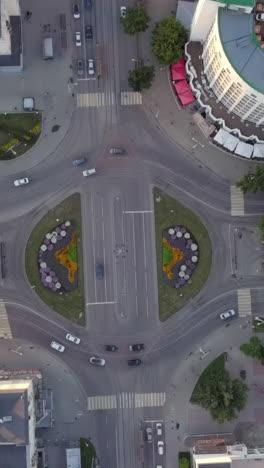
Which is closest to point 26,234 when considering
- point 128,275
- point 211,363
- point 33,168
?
point 33,168

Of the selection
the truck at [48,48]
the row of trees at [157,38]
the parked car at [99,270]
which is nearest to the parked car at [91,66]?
the truck at [48,48]

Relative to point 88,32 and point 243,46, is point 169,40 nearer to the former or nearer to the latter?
point 243,46

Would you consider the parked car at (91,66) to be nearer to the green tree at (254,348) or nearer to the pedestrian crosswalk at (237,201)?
the pedestrian crosswalk at (237,201)

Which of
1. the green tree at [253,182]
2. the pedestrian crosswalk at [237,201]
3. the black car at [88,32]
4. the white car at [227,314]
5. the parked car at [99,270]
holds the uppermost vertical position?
the black car at [88,32]

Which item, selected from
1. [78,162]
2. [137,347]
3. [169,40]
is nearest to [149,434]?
[137,347]

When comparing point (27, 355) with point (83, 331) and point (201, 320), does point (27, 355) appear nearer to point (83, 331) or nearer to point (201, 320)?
point (83, 331)

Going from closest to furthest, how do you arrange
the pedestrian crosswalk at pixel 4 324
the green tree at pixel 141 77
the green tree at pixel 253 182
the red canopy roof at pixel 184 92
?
the green tree at pixel 141 77, the green tree at pixel 253 182, the red canopy roof at pixel 184 92, the pedestrian crosswalk at pixel 4 324

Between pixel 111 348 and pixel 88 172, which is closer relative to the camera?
pixel 88 172
